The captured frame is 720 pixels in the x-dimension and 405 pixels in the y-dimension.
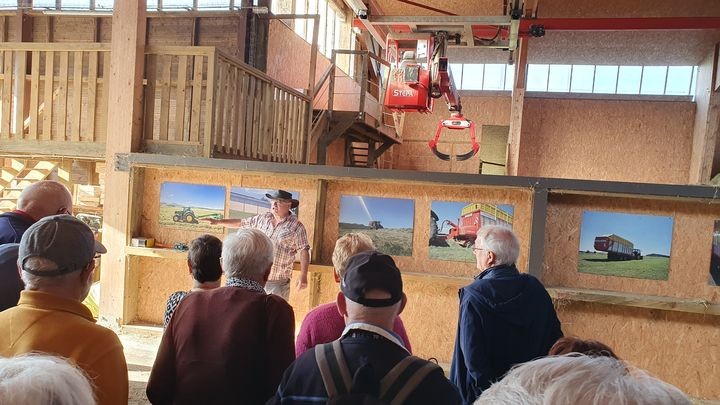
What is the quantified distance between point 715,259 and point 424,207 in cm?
256

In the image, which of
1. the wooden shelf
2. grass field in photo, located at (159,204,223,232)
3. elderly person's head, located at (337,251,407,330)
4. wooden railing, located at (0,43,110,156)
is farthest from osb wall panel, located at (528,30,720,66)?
elderly person's head, located at (337,251,407,330)

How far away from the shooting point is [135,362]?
15.3ft

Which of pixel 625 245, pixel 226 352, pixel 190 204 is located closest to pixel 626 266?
pixel 625 245

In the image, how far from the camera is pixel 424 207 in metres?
4.82

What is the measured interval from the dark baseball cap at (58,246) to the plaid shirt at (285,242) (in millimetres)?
2866

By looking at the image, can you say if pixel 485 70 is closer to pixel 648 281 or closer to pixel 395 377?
pixel 648 281

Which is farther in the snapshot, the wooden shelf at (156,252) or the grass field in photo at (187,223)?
the grass field in photo at (187,223)

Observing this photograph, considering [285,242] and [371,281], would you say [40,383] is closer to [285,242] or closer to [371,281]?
[371,281]

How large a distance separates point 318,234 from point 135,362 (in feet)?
6.94

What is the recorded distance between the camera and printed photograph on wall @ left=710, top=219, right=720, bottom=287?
4.24 m

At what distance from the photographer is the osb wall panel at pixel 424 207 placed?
15.0 feet

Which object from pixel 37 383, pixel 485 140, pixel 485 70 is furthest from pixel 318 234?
pixel 485 70

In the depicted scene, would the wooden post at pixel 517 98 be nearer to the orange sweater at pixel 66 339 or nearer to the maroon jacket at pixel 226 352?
the maroon jacket at pixel 226 352

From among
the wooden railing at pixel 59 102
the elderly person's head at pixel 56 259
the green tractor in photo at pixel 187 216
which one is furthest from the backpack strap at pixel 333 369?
the wooden railing at pixel 59 102
